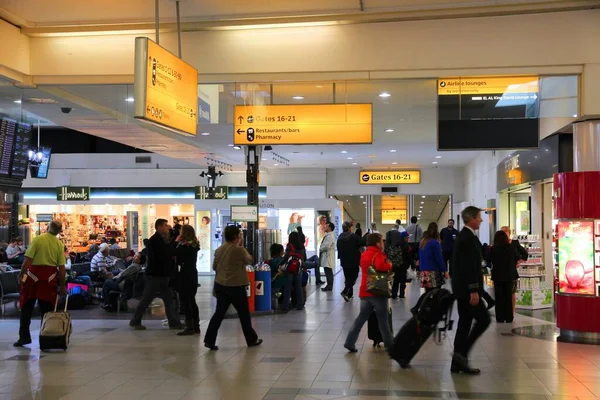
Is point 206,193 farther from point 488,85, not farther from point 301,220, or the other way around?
point 488,85

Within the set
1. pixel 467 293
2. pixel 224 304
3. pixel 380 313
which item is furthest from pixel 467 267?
pixel 224 304

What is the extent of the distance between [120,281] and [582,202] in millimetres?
7821

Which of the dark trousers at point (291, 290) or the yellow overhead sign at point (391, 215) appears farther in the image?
the yellow overhead sign at point (391, 215)

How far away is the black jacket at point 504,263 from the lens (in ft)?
36.1

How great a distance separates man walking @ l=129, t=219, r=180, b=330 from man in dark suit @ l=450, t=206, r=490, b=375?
181 inches

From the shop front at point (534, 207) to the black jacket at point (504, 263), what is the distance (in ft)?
2.11

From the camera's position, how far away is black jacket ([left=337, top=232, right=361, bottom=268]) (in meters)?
14.8

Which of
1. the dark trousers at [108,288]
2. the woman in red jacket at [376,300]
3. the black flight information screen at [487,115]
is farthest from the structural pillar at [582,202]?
the dark trousers at [108,288]

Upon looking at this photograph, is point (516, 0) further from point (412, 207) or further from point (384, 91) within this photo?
point (412, 207)

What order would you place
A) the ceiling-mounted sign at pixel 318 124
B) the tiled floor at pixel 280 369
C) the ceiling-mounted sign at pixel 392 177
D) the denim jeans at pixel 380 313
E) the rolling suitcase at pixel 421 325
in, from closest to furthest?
the tiled floor at pixel 280 369 < the rolling suitcase at pixel 421 325 < the denim jeans at pixel 380 313 < the ceiling-mounted sign at pixel 318 124 < the ceiling-mounted sign at pixel 392 177

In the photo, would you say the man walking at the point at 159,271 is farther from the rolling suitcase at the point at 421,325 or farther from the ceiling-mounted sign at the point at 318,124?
the rolling suitcase at the point at 421,325

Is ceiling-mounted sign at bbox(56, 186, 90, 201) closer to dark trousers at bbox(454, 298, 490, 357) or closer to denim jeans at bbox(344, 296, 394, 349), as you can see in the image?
denim jeans at bbox(344, 296, 394, 349)

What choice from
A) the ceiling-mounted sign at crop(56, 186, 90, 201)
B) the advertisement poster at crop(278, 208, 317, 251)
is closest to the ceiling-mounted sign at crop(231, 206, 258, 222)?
the advertisement poster at crop(278, 208, 317, 251)

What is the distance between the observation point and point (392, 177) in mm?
26938
